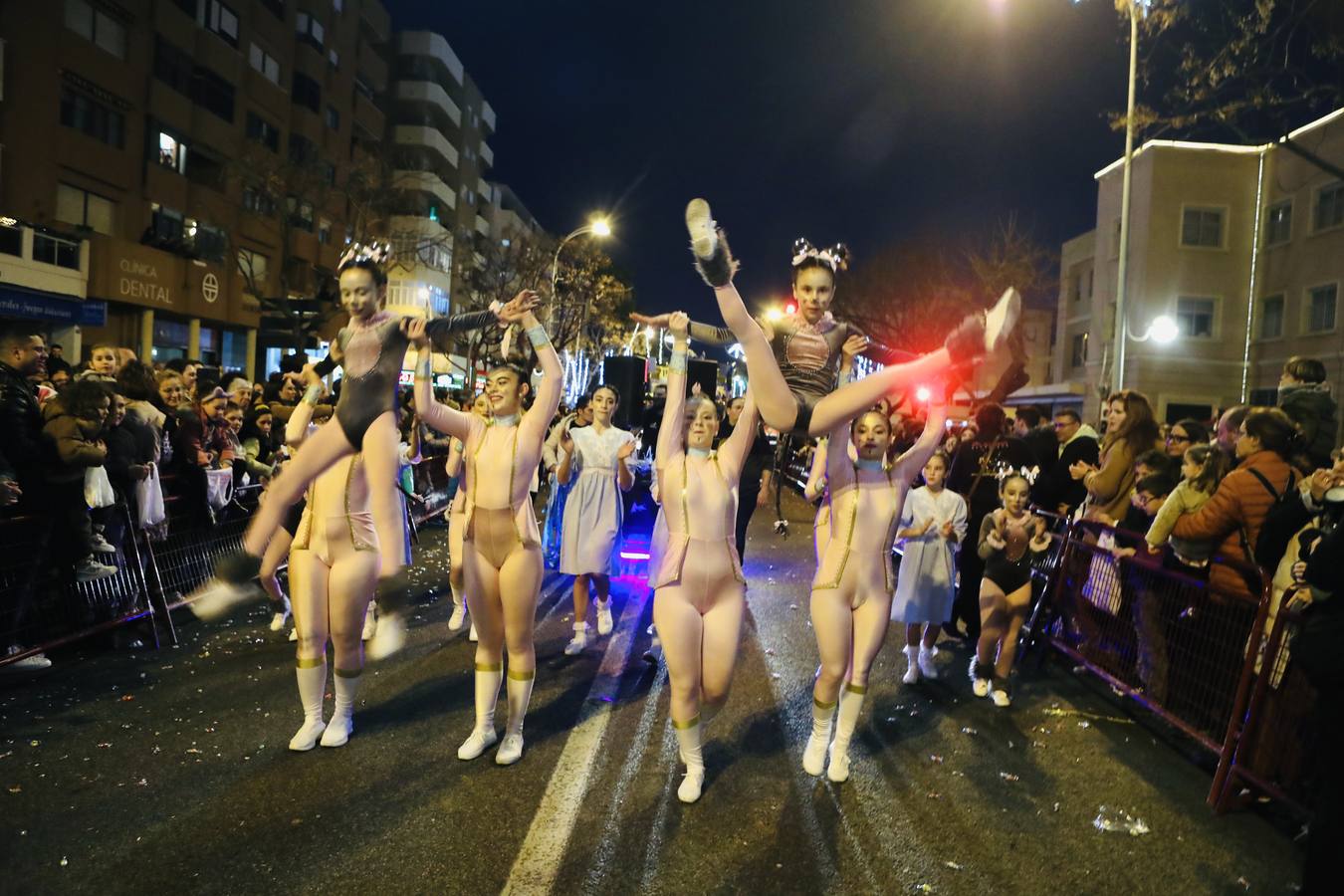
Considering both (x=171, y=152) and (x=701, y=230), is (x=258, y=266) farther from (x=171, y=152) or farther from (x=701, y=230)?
(x=701, y=230)

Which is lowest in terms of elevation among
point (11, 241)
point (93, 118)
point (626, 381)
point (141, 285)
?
point (626, 381)

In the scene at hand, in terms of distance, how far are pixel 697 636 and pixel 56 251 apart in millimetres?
25044

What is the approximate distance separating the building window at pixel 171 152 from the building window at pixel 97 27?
8.91 ft

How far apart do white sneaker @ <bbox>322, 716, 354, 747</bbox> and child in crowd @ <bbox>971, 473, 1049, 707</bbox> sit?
4.18 metres

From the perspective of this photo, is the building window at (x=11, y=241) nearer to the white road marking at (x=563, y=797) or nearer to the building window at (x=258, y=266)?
the building window at (x=258, y=266)

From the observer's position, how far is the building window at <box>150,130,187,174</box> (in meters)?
27.2

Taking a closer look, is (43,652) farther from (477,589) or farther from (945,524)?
(945,524)

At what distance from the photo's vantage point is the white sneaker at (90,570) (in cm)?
623

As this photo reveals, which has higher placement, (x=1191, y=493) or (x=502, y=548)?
(x=1191, y=493)

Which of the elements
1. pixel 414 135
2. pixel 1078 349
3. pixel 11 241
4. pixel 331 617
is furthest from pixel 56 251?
pixel 1078 349

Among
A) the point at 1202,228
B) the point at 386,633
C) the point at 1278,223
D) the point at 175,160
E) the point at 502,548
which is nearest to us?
the point at 386,633

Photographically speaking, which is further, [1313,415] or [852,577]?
[1313,415]

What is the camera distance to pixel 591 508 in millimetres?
7145

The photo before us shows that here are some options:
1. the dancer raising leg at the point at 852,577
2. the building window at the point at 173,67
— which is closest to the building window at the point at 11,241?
the building window at the point at 173,67
